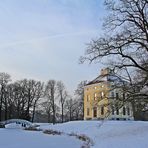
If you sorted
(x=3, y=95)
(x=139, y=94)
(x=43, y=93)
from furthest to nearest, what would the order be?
1. (x=43, y=93)
2. (x=3, y=95)
3. (x=139, y=94)

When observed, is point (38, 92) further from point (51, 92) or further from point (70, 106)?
Answer: point (70, 106)

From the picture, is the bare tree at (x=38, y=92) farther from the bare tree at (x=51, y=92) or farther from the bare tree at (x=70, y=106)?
the bare tree at (x=70, y=106)

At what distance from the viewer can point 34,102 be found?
104m

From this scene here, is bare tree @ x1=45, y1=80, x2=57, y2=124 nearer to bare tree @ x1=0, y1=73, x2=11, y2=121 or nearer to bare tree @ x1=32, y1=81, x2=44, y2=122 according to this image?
bare tree @ x1=32, y1=81, x2=44, y2=122

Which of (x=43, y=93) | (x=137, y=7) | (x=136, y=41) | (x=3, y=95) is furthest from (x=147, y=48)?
(x=43, y=93)

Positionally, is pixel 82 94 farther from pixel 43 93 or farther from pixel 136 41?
pixel 136 41

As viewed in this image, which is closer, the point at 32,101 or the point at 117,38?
the point at 117,38

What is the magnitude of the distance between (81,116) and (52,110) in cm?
989

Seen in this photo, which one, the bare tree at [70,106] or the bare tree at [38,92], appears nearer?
the bare tree at [38,92]

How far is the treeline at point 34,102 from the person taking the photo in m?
101

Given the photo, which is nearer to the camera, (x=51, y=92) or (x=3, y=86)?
(x=3, y=86)

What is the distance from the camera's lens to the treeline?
10125 centimetres

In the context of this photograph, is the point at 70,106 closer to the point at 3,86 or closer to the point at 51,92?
the point at 51,92

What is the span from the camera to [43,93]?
108 meters
